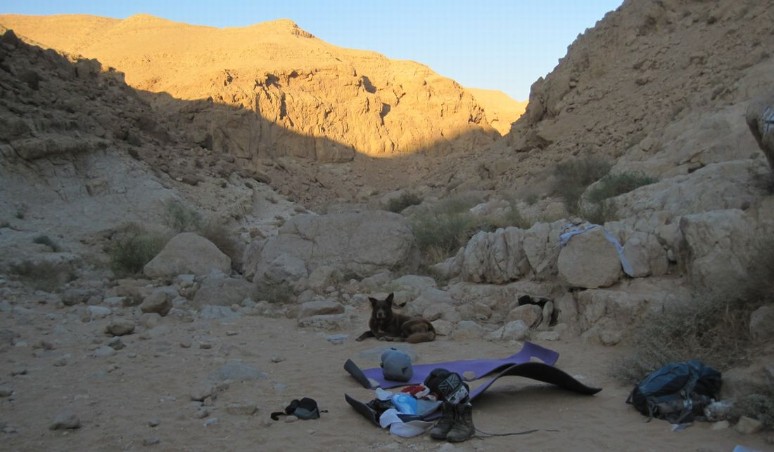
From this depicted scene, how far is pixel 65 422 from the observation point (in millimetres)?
4203

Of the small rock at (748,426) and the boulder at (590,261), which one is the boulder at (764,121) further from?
the small rock at (748,426)

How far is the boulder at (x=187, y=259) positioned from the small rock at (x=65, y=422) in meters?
6.65

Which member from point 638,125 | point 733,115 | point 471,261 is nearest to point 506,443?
point 471,261

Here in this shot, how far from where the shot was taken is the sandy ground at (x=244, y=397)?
402 cm

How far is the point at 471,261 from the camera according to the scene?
926cm

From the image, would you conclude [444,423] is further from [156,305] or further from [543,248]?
[156,305]

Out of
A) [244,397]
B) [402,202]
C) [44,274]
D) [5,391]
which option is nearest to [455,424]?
[244,397]

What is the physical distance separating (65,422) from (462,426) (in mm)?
2516

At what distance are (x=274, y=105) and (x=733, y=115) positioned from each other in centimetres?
2212

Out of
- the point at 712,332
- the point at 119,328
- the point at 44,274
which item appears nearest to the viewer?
the point at 712,332

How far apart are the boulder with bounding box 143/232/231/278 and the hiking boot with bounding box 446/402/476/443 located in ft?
24.6

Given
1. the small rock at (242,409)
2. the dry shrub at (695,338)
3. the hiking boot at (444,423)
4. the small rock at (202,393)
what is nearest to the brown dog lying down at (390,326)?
the dry shrub at (695,338)

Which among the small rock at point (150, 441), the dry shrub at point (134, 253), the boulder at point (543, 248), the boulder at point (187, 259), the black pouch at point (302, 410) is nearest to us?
the small rock at point (150, 441)

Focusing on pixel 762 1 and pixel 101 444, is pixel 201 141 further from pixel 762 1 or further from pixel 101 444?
pixel 101 444
